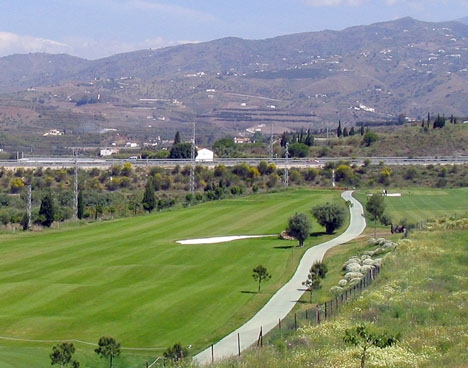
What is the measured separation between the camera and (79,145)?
182 m

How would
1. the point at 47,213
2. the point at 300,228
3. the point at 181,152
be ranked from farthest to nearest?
the point at 181,152 < the point at 47,213 < the point at 300,228

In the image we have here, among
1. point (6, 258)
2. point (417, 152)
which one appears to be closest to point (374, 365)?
point (6, 258)

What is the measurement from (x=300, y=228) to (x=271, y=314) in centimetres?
1987

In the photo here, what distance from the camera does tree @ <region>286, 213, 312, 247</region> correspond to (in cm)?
5006

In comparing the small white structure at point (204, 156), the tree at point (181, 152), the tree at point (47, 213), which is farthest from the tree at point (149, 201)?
the tree at point (181, 152)

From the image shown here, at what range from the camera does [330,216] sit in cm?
5484

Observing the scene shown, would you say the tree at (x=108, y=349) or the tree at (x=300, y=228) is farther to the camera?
the tree at (x=300, y=228)

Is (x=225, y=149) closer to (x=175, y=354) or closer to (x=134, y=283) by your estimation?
(x=134, y=283)

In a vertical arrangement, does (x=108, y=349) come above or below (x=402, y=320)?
below

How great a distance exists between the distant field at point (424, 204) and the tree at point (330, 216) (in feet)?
16.7

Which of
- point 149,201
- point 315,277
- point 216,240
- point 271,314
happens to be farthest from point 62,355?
point 149,201

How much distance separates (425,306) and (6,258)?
27.9 metres

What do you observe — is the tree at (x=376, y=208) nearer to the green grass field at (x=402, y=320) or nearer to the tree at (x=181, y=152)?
the green grass field at (x=402, y=320)

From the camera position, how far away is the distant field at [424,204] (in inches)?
2393
